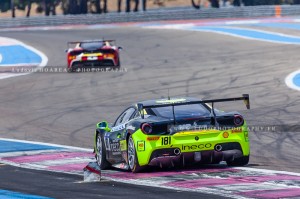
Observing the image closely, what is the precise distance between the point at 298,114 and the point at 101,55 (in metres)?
14.3

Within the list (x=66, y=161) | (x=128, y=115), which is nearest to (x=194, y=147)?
(x=128, y=115)

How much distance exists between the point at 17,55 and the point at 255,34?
1138 centimetres

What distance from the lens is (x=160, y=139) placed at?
11.6 meters

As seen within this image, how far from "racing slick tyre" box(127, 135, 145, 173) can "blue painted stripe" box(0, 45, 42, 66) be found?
25.6 m

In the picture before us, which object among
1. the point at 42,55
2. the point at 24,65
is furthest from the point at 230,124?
the point at 42,55

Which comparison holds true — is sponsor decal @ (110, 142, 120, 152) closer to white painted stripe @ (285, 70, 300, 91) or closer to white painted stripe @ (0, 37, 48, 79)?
white painted stripe @ (285, 70, 300, 91)

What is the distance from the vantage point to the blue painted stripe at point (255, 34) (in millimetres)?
38812

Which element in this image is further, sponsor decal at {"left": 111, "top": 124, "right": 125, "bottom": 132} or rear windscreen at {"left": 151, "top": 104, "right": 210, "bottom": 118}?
sponsor decal at {"left": 111, "top": 124, "right": 125, "bottom": 132}

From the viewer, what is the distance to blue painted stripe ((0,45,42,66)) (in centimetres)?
3775

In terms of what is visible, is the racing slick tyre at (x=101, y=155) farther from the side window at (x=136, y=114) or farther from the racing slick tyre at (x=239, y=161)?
the racing slick tyre at (x=239, y=161)

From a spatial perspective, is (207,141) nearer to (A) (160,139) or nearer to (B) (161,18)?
(A) (160,139)

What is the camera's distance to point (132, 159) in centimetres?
1193

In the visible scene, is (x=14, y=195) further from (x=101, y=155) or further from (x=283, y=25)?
(x=283, y=25)

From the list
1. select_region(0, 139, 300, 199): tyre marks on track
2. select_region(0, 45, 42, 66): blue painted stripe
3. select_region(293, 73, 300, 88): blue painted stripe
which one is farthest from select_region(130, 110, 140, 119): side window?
select_region(0, 45, 42, 66): blue painted stripe
